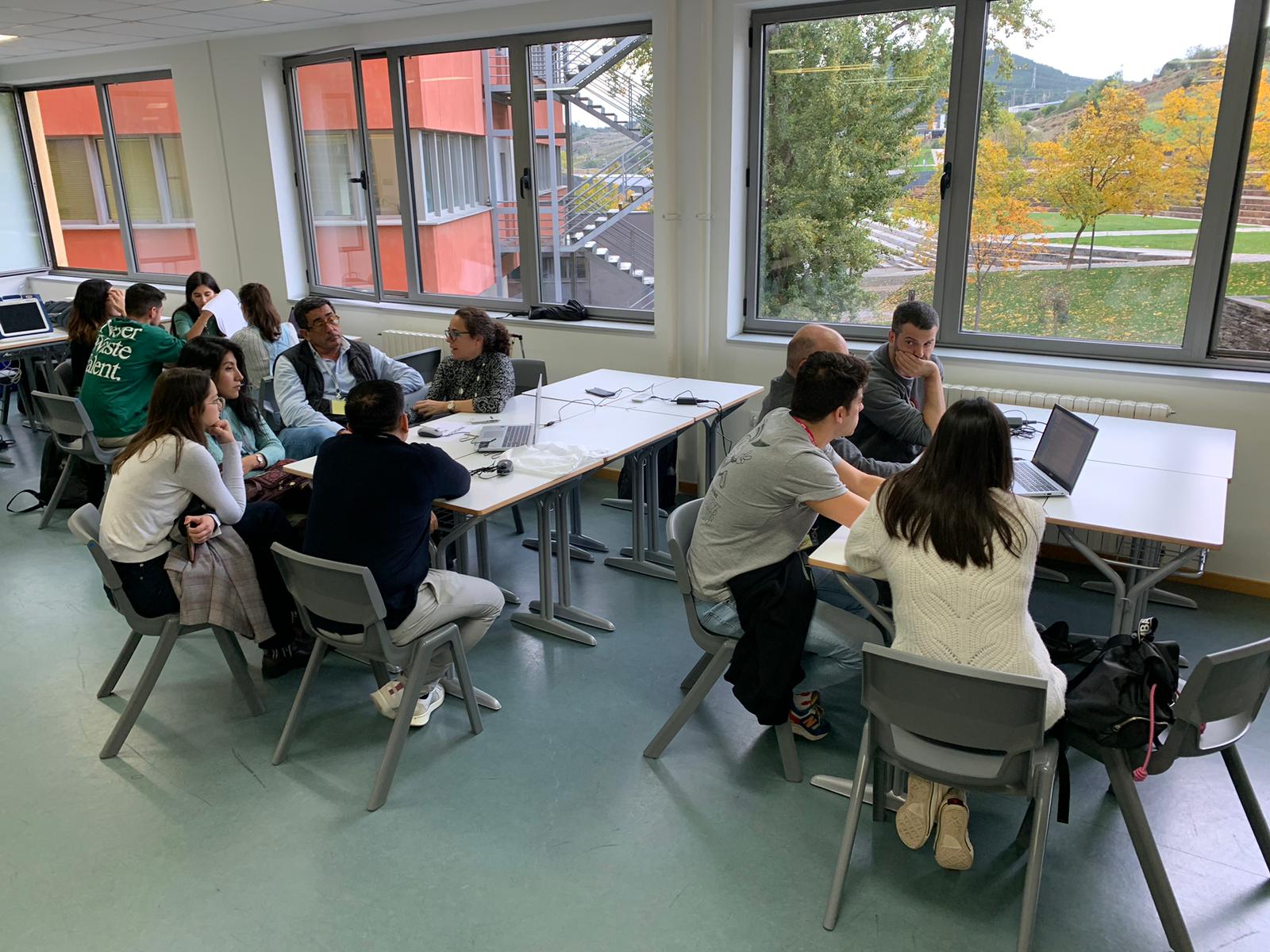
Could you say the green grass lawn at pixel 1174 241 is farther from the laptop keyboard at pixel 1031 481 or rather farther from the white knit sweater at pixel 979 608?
the white knit sweater at pixel 979 608

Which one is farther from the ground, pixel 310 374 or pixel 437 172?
pixel 437 172

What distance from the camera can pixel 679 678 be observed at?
3.59 metres

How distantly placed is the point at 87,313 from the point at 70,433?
0.84m

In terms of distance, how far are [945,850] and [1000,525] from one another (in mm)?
963

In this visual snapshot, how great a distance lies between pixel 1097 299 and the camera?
4.64 m

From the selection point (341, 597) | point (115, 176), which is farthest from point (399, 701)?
point (115, 176)

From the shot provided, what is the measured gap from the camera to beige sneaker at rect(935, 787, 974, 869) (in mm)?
2525

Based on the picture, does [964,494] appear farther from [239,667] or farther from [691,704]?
[239,667]

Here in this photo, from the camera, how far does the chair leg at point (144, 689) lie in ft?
10.3

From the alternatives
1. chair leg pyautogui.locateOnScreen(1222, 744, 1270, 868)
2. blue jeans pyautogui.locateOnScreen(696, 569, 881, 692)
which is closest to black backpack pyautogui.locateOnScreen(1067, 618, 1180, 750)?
chair leg pyautogui.locateOnScreen(1222, 744, 1270, 868)

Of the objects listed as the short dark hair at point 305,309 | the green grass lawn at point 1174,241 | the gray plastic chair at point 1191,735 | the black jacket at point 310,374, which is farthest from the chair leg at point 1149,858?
the short dark hair at point 305,309

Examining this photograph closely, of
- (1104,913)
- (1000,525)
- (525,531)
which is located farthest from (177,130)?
(1104,913)

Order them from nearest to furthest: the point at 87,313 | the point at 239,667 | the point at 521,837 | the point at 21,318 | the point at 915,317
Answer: the point at 521,837 < the point at 239,667 < the point at 915,317 < the point at 87,313 < the point at 21,318

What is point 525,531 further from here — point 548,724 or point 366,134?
point 366,134
